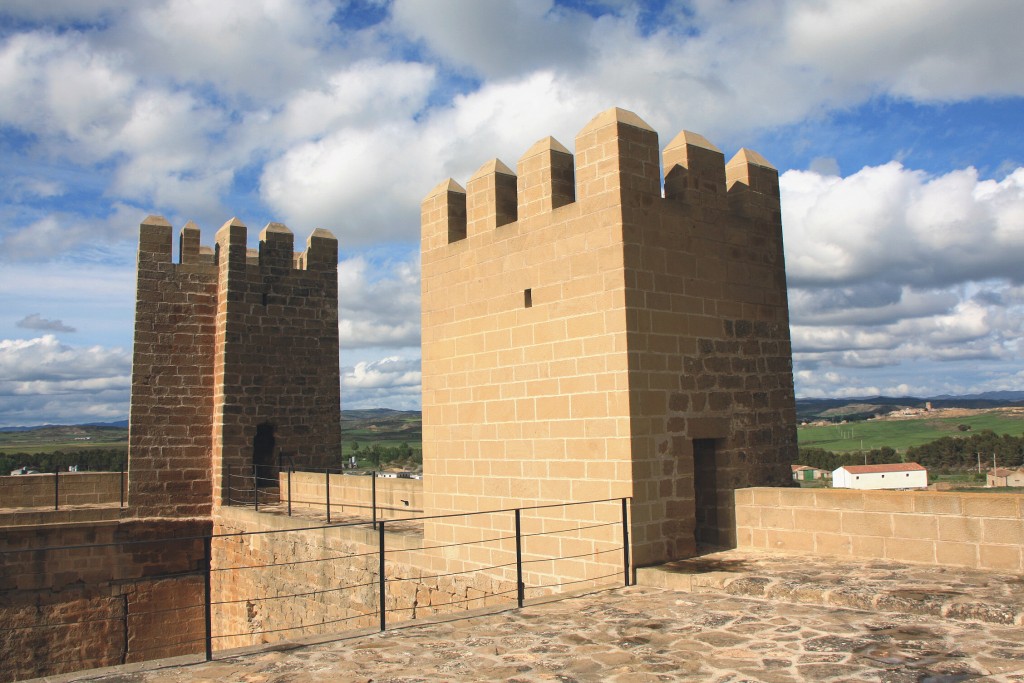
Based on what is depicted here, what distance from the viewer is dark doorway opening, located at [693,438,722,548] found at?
28.0 ft

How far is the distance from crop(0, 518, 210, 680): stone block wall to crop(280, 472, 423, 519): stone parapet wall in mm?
2000

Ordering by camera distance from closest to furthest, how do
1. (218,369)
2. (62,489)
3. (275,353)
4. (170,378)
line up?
(170,378) → (218,369) → (62,489) → (275,353)

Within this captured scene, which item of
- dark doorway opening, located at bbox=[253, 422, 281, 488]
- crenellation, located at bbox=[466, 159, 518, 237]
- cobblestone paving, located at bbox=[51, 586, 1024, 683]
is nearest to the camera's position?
cobblestone paving, located at bbox=[51, 586, 1024, 683]

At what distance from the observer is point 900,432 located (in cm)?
8875

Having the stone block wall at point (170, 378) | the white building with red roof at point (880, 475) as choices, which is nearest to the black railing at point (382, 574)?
the stone block wall at point (170, 378)

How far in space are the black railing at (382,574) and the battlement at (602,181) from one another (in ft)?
10.2

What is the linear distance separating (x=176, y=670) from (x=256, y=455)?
11.3 meters

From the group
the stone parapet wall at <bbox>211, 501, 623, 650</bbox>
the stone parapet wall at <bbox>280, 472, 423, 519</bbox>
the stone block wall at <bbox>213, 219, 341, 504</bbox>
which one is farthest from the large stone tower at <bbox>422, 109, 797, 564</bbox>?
the stone block wall at <bbox>213, 219, 341, 504</bbox>

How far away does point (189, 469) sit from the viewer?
50.7 feet

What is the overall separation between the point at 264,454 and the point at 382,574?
1078cm

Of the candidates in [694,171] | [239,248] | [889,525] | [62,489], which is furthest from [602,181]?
[62,489]

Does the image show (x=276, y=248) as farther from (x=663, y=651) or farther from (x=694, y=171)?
(x=663, y=651)

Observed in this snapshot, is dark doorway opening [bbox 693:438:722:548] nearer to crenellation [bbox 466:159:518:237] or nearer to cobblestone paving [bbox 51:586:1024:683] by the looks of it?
cobblestone paving [bbox 51:586:1024:683]

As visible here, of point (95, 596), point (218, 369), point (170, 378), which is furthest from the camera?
point (218, 369)
